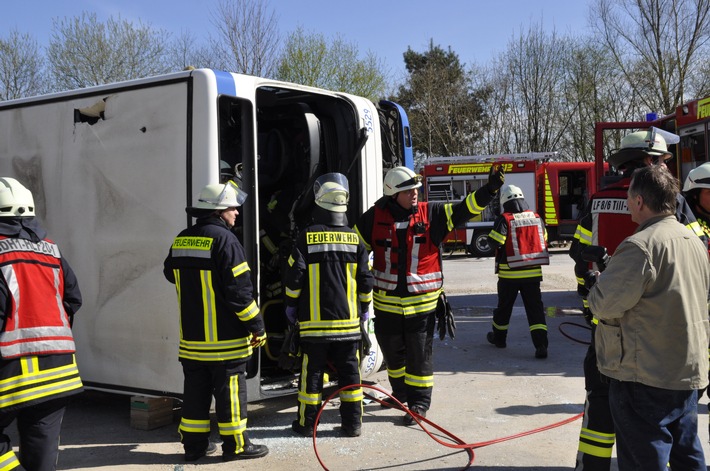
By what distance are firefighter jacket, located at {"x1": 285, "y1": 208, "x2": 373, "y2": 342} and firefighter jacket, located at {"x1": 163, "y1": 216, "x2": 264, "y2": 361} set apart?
0.52m

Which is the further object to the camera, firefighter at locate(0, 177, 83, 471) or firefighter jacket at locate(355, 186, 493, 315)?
firefighter jacket at locate(355, 186, 493, 315)

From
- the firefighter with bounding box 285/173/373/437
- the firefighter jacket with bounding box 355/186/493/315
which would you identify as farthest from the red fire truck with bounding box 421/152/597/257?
the firefighter with bounding box 285/173/373/437

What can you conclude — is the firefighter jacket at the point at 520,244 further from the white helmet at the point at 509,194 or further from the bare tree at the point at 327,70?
the bare tree at the point at 327,70

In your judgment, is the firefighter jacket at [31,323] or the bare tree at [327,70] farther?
the bare tree at [327,70]

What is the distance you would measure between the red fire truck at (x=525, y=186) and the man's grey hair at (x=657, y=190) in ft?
51.8

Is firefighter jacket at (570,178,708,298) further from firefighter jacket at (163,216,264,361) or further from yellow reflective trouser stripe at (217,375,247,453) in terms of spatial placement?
yellow reflective trouser stripe at (217,375,247,453)

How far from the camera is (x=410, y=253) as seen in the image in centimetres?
499

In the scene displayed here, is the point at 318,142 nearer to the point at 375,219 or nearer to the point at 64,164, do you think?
the point at 375,219

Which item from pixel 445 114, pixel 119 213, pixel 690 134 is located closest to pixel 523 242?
pixel 690 134

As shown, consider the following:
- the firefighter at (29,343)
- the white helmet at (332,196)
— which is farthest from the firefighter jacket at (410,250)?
the firefighter at (29,343)

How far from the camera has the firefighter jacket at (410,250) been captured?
16.3 ft

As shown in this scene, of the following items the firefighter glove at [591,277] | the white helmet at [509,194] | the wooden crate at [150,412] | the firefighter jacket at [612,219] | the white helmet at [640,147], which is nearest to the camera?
the firefighter glove at [591,277]

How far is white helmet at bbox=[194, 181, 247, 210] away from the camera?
4203mm

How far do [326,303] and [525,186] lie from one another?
1527cm
